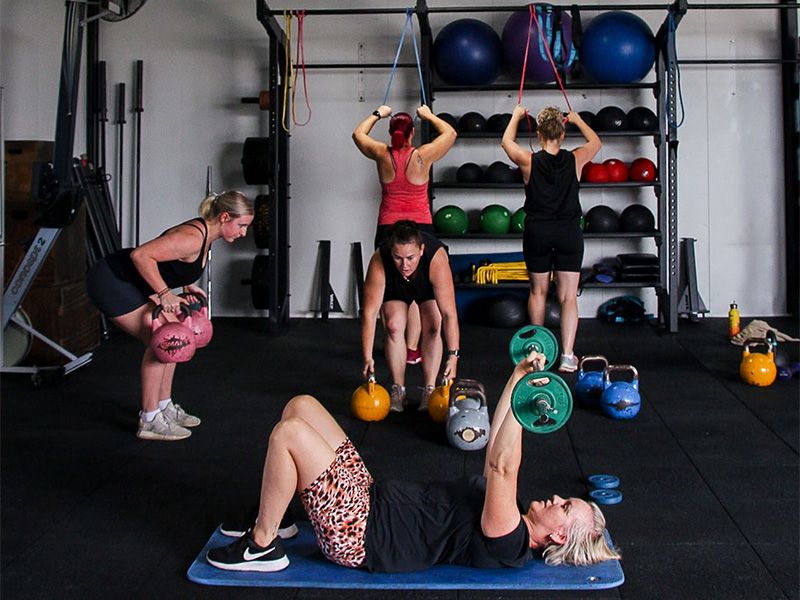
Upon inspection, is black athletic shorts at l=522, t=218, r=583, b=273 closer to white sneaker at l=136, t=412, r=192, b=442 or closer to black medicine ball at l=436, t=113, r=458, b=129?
black medicine ball at l=436, t=113, r=458, b=129

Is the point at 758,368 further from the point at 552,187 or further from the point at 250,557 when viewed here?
the point at 250,557

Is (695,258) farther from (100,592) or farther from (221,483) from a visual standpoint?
(100,592)

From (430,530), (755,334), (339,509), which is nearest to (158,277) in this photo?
(339,509)

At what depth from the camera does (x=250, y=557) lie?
2170mm

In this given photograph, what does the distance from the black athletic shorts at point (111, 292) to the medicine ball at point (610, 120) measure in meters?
3.44

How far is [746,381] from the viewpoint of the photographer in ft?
13.6

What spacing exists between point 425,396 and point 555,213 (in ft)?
3.92

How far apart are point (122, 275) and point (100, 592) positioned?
4.55 feet

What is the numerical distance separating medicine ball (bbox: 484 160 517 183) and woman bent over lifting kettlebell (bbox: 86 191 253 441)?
2831 millimetres

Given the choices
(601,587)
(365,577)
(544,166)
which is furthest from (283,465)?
(544,166)

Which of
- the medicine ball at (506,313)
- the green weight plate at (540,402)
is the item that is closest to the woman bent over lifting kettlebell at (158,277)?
the green weight plate at (540,402)

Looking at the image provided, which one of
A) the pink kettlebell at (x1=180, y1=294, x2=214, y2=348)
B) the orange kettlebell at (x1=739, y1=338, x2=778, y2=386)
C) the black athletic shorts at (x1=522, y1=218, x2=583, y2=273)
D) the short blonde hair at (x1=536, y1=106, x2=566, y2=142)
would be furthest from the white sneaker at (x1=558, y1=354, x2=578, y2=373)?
the pink kettlebell at (x1=180, y1=294, x2=214, y2=348)

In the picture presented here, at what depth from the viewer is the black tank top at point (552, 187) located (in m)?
4.29

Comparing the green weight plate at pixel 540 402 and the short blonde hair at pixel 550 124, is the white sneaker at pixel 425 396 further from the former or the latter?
the green weight plate at pixel 540 402
